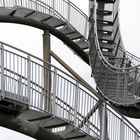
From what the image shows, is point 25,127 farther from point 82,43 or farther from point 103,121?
point 82,43

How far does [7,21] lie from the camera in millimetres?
22672

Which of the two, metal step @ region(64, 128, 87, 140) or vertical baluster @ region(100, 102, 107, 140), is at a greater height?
vertical baluster @ region(100, 102, 107, 140)

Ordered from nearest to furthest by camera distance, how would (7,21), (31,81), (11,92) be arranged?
(11,92)
(31,81)
(7,21)

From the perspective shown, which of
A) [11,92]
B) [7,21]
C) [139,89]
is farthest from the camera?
[7,21]

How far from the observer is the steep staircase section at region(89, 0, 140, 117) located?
61.9 feet

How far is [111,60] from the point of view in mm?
22516

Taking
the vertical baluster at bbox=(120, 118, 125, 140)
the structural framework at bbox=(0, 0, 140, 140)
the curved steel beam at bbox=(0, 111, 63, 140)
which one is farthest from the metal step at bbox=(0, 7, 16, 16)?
the curved steel beam at bbox=(0, 111, 63, 140)

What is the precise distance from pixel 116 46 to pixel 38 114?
963cm

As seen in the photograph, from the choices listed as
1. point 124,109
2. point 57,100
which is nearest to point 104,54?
point 124,109

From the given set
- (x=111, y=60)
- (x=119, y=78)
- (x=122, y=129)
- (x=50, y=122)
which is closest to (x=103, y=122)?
(x=122, y=129)

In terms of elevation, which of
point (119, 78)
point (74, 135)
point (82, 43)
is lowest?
point (74, 135)

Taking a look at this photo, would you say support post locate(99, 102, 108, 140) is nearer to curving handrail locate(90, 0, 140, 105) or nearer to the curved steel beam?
the curved steel beam

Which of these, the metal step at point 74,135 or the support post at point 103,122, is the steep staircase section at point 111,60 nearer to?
the support post at point 103,122

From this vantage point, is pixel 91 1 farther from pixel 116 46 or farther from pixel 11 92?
pixel 11 92
